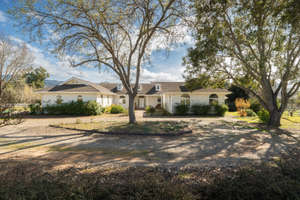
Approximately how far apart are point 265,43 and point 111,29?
11841 millimetres

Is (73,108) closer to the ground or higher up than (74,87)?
closer to the ground

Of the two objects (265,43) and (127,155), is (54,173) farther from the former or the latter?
(265,43)

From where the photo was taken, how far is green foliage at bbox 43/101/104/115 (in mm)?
17969

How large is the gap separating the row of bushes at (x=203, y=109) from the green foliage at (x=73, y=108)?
11128 millimetres

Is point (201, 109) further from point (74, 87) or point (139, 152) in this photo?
point (74, 87)

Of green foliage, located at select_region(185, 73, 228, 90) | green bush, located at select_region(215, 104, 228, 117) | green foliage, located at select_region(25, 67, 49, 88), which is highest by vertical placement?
green foliage, located at select_region(25, 67, 49, 88)

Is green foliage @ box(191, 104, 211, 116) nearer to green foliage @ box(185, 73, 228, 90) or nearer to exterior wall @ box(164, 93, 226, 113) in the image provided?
exterior wall @ box(164, 93, 226, 113)

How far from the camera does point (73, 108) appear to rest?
18.0 m

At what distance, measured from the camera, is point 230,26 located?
9812 mm

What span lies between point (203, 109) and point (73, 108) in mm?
16990

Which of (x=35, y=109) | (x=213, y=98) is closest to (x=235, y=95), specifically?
(x=213, y=98)

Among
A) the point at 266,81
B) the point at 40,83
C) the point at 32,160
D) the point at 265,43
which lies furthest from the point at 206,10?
the point at 40,83

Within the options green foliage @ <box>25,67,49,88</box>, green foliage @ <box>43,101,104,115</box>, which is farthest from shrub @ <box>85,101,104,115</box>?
green foliage @ <box>25,67,49,88</box>

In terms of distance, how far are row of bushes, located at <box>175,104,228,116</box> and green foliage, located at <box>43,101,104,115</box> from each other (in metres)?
11.1
